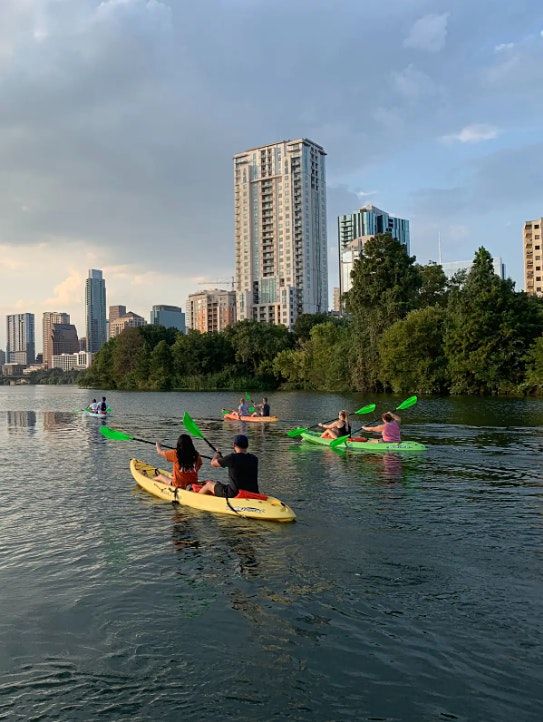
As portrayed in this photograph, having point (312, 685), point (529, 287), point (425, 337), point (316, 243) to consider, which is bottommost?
point (312, 685)

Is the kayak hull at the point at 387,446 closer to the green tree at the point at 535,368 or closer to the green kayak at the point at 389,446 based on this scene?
the green kayak at the point at 389,446

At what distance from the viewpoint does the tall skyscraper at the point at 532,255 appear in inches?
6403

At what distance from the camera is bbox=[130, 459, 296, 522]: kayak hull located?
1283 centimetres

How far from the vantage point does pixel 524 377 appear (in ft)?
192

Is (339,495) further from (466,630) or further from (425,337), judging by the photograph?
(425,337)

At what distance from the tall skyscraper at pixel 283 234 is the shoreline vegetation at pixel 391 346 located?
72.4 metres

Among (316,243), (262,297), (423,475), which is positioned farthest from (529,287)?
(423,475)

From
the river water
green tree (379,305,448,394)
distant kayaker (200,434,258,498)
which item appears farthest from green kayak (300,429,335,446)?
green tree (379,305,448,394)

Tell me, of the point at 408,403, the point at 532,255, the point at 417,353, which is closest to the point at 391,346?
the point at 417,353

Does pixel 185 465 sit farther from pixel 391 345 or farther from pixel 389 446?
pixel 391 345

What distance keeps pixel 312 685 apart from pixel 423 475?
12.6m

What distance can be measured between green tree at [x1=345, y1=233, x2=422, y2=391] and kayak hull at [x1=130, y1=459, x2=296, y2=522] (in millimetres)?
55958

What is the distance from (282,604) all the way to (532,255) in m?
175

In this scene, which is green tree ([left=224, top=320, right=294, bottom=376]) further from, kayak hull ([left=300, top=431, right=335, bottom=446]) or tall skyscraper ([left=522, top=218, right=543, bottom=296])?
tall skyscraper ([left=522, top=218, right=543, bottom=296])
